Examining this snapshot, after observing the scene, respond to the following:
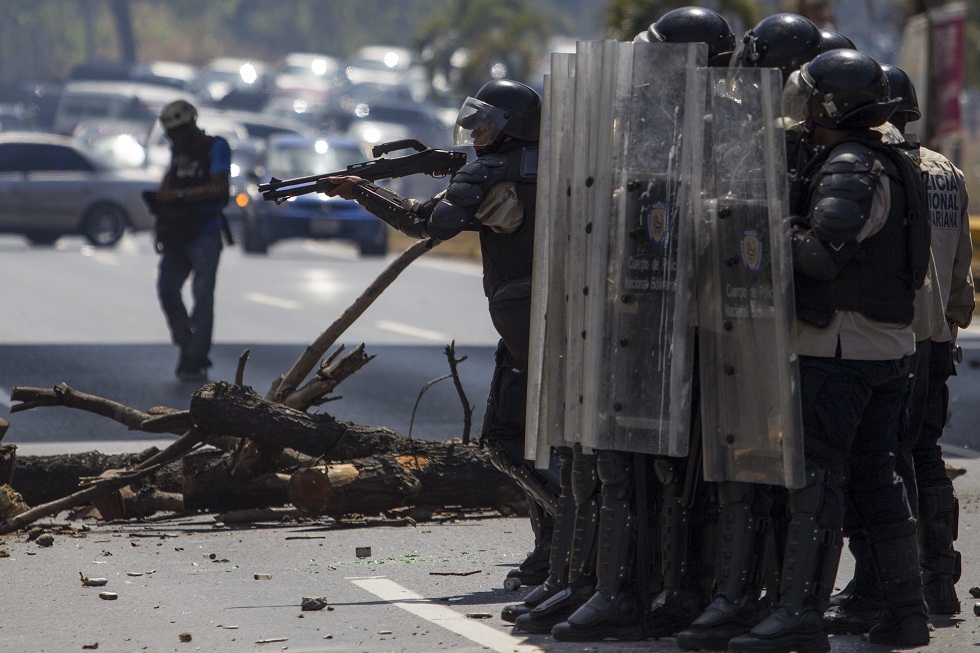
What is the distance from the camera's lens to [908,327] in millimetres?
5164

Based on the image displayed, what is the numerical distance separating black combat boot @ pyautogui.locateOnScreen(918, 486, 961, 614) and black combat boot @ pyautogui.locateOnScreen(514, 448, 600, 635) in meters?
1.19

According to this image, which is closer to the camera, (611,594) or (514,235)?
(611,594)

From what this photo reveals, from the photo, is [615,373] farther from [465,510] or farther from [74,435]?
[74,435]

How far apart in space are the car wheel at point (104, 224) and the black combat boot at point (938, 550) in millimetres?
21476

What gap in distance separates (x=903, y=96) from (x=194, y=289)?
22.8ft

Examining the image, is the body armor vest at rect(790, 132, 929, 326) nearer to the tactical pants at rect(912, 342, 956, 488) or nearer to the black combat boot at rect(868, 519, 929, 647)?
the black combat boot at rect(868, 519, 929, 647)

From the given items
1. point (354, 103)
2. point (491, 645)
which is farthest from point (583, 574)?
point (354, 103)

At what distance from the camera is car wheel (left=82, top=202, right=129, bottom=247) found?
25938 mm

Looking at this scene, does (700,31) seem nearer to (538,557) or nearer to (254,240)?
(538,557)

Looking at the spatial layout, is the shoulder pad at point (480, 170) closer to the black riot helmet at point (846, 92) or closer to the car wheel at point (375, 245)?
the black riot helmet at point (846, 92)

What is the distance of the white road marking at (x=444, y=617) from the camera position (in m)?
5.24

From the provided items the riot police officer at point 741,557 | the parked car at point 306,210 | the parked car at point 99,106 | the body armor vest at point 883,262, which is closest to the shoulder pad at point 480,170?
the riot police officer at point 741,557

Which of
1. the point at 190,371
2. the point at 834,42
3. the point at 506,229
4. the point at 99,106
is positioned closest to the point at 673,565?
the point at 506,229

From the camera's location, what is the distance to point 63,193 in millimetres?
25359
